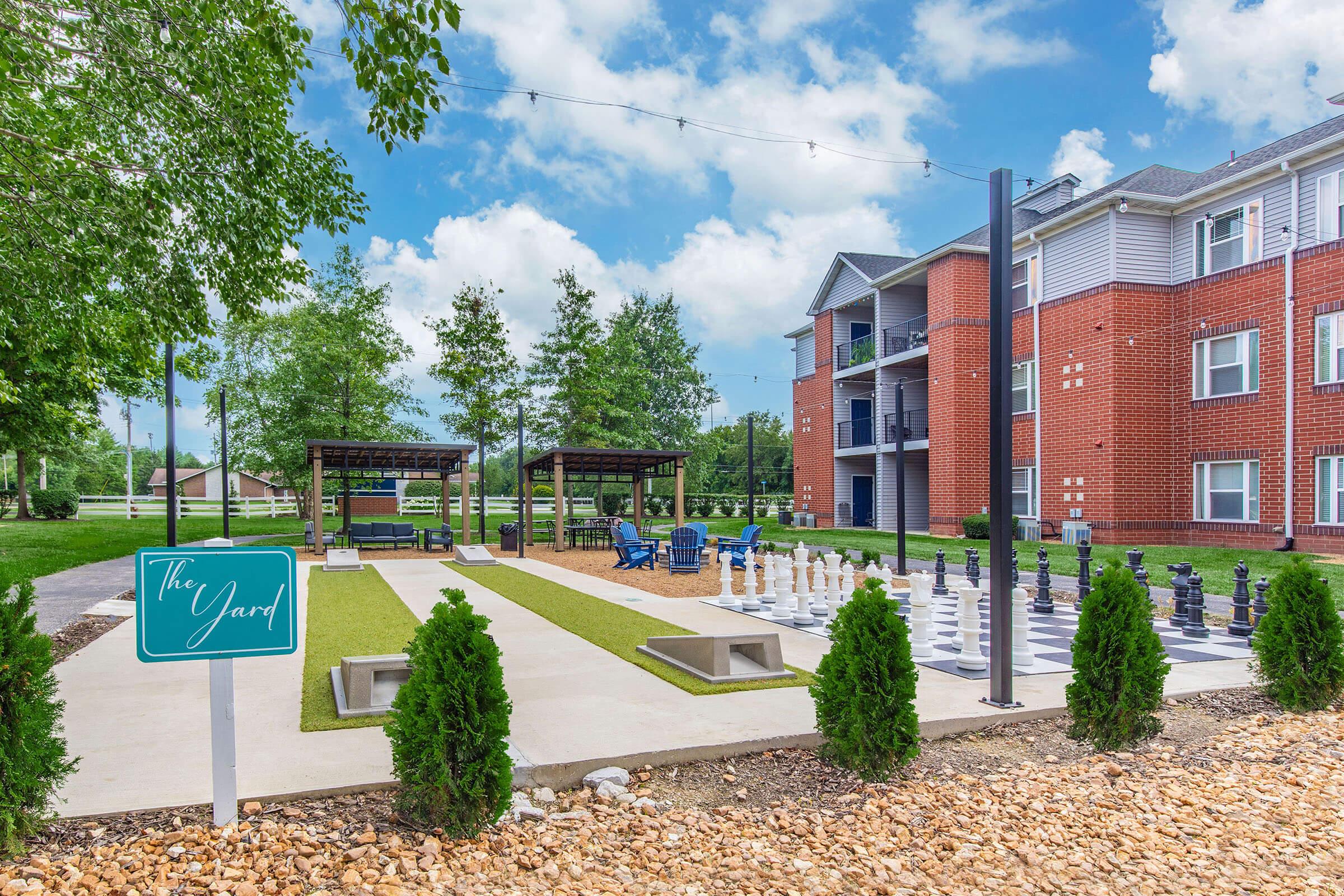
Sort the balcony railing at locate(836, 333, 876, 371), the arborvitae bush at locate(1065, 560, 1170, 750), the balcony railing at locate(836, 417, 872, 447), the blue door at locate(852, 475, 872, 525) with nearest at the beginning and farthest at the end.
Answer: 1. the arborvitae bush at locate(1065, 560, 1170, 750)
2. the balcony railing at locate(836, 333, 876, 371)
3. the balcony railing at locate(836, 417, 872, 447)
4. the blue door at locate(852, 475, 872, 525)

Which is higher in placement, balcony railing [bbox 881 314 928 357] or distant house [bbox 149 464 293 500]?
balcony railing [bbox 881 314 928 357]

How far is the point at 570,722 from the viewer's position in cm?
482

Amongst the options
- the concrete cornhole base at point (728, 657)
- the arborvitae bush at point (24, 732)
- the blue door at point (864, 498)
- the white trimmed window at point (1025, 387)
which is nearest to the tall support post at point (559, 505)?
the white trimmed window at point (1025, 387)

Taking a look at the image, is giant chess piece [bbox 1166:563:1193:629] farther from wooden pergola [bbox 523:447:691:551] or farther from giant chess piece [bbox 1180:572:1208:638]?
wooden pergola [bbox 523:447:691:551]

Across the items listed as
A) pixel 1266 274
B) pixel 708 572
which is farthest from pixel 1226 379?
pixel 708 572

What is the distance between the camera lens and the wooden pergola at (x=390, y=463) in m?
20.2

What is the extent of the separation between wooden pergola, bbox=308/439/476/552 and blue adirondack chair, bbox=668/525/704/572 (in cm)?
851

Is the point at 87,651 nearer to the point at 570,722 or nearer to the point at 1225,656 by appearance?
the point at 570,722

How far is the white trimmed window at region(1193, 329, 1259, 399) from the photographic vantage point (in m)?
17.7

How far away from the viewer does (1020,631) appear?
6.46 metres

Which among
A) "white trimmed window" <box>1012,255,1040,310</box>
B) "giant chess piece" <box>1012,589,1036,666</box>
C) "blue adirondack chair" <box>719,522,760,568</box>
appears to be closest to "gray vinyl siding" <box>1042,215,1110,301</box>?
"white trimmed window" <box>1012,255,1040,310</box>

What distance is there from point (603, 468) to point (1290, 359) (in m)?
17.3

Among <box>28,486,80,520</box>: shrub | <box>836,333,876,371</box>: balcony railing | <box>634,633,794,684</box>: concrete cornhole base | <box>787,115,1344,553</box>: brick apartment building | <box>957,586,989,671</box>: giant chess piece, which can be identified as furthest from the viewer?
<box>28,486,80,520</box>: shrub

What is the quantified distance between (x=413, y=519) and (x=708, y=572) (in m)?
28.3
